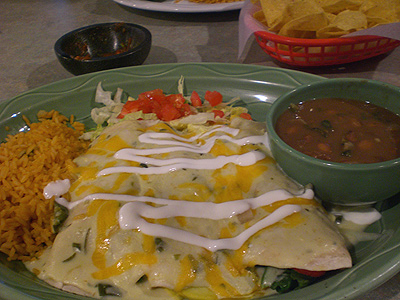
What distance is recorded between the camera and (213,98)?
2188mm

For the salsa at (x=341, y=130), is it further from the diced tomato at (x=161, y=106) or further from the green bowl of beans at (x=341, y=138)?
the diced tomato at (x=161, y=106)

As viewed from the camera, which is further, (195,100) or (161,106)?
(195,100)

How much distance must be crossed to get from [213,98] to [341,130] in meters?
1.01

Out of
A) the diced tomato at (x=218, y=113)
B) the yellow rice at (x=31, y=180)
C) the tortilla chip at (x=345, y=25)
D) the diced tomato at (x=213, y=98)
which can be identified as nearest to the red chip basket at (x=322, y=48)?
the tortilla chip at (x=345, y=25)

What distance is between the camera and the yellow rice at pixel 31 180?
4.68 ft

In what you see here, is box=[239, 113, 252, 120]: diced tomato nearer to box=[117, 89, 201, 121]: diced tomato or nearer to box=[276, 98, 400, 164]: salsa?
box=[117, 89, 201, 121]: diced tomato

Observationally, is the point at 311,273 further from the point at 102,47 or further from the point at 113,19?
the point at 113,19

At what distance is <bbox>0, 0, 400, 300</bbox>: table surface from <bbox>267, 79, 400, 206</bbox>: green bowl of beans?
3.52 ft

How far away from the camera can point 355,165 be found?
1.17 meters

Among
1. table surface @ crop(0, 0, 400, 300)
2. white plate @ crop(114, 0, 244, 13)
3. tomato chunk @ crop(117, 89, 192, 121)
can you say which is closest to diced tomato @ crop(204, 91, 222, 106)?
tomato chunk @ crop(117, 89, 192, 121)

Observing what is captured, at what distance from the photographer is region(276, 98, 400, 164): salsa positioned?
1.25 metres

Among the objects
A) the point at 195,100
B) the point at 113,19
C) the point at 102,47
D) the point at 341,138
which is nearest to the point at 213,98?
the point at 195,100

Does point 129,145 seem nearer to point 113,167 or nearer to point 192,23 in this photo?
point 113,167

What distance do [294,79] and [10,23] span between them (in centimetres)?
368
